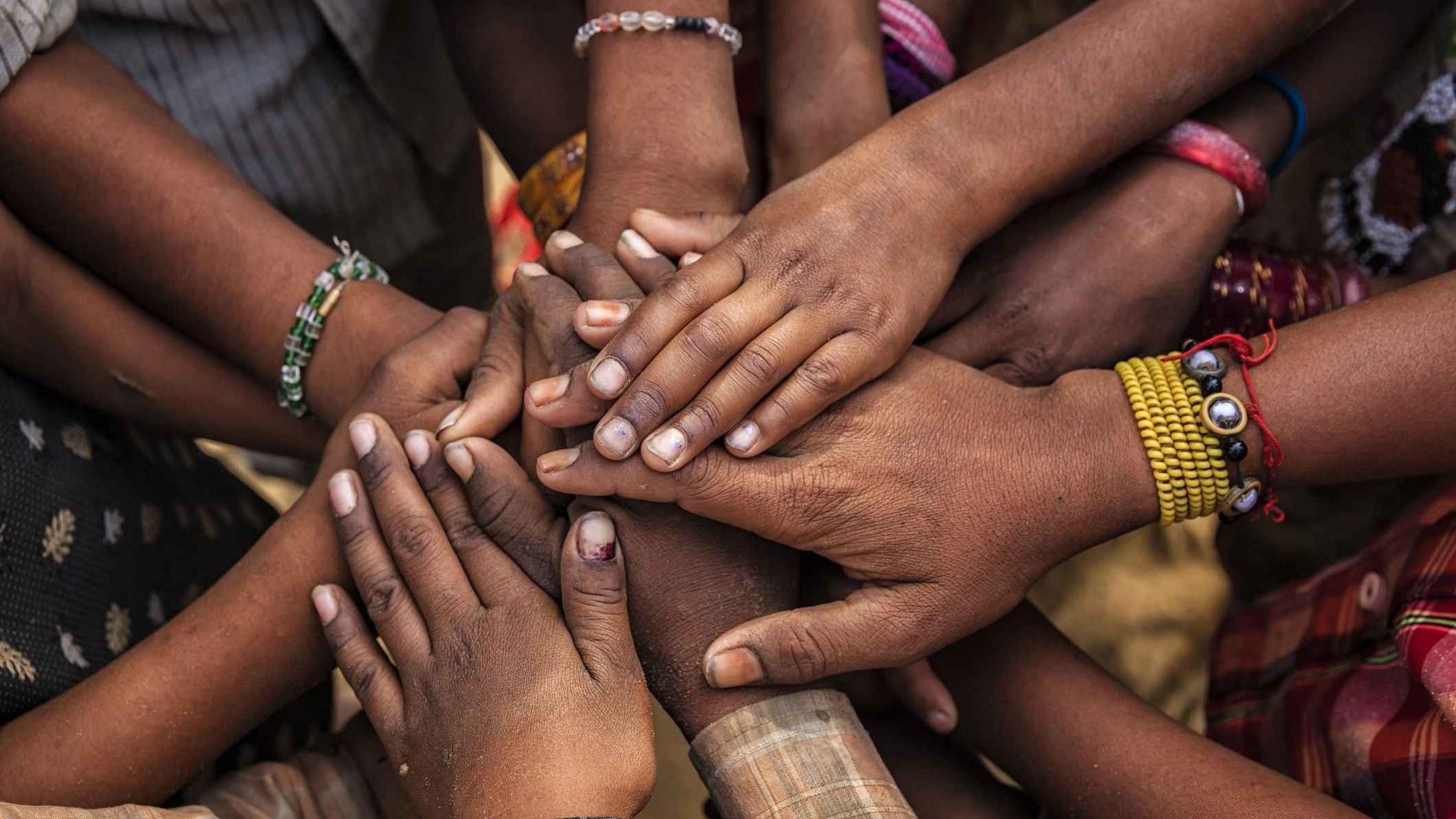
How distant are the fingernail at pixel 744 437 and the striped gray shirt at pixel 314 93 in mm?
834

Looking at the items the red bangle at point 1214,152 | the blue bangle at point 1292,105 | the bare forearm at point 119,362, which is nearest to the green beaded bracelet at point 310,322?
the bare forearm at point 119,362

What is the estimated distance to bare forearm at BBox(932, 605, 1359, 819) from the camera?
0.93 metres

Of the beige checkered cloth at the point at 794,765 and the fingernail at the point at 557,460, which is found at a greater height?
the fingernail at the point at 557,460

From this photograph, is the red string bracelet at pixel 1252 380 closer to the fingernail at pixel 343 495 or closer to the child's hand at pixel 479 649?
the child's hand at pixel 479 649

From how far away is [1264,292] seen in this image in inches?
44.4

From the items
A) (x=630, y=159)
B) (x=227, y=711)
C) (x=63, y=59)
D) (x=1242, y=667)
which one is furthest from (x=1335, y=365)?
(x=63, y=59)

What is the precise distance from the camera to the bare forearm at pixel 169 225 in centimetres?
110

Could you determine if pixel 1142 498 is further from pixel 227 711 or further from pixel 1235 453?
pixel 227 711

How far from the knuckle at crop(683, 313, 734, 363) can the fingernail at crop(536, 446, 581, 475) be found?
0.13 m

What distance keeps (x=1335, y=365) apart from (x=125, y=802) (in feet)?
3.73

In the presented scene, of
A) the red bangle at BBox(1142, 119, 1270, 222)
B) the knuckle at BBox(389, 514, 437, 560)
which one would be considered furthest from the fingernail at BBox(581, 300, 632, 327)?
the red bangle at BBox(1142, 119, 1270, 222)

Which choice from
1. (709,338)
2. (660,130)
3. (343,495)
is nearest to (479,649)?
(343,495)

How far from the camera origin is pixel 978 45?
1453mm

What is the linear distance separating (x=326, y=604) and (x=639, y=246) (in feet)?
1.45
